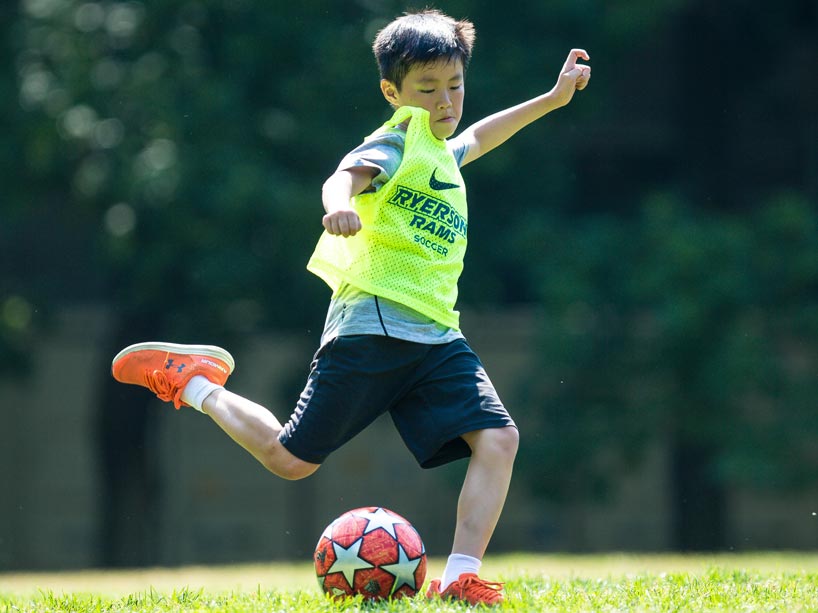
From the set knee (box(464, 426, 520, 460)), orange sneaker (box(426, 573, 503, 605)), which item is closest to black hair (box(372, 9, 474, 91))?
knee (box(464, 426, 520, 460))

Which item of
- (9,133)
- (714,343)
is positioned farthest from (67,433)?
(714,343)

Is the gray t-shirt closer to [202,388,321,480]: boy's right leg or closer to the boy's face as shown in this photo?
the boy's face

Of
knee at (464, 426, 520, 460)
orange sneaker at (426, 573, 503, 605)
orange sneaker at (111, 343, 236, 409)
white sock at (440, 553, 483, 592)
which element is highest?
orange sneaker at (111, 343, 236, 409)

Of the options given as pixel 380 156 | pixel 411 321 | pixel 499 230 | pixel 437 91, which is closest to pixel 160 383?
pixel 411 321

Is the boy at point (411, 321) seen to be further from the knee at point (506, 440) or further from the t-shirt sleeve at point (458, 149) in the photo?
the t-shirt sleeve at point (458, 149)

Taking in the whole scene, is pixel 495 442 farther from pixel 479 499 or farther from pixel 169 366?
pixel 169 366

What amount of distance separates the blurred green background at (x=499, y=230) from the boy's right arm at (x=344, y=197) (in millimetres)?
7813

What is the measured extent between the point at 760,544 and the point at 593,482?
309 cm

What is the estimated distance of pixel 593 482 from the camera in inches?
519

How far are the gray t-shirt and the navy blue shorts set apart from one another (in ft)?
0.10

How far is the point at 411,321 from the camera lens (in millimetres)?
4457

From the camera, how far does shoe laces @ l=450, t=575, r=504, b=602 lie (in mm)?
4156

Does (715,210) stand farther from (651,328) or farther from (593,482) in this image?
(593,482)

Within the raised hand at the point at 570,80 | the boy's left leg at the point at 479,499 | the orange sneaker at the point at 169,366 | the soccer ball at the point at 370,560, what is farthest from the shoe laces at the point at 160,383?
the raised hand at the point at 570,80
